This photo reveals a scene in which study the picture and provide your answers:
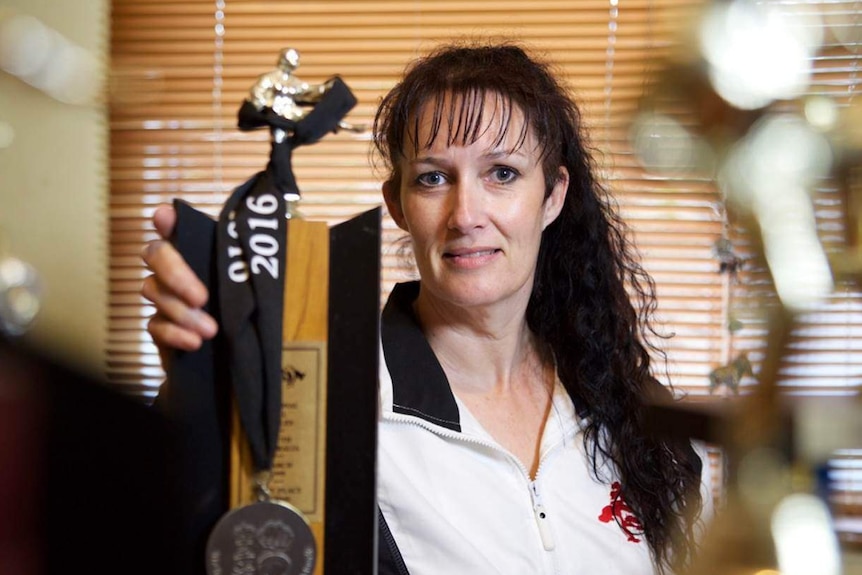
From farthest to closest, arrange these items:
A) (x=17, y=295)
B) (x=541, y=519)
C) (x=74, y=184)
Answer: (x=74, y=184), (x=541, y=519), (x=17, y=295)

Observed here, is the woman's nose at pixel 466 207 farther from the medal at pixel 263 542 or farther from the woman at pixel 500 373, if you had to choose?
the medal at pixel 263 542

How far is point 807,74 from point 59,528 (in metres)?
0.28

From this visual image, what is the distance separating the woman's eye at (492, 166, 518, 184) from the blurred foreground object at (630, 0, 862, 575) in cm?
90

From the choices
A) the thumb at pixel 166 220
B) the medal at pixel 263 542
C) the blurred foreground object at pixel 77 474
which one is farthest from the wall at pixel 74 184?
the blurred foreground object at pixel 77 474

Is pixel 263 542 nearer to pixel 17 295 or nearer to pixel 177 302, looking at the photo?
pixel 177 302

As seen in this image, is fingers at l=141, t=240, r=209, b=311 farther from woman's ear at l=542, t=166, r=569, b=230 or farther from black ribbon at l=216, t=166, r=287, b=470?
woman's ear at l=542, t=166, r=569, b=230

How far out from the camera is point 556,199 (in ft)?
4.22

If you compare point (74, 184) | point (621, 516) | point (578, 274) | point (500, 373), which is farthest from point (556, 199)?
point (74, 184)

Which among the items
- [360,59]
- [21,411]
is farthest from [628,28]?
[21,411]

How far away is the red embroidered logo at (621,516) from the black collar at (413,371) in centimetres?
21

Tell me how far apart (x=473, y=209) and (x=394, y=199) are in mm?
187

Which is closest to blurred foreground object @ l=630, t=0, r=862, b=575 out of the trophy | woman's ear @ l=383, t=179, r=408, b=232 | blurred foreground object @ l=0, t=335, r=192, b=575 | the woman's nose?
blurred foreground object @ l=0, t=335, r=192, b=575

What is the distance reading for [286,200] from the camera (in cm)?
62

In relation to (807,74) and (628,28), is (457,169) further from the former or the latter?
(628,28)
